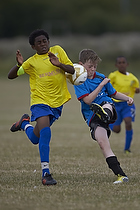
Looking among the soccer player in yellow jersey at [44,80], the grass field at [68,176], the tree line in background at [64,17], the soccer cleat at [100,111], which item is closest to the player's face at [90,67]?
the soccer player in yellow jersey at [44,80]

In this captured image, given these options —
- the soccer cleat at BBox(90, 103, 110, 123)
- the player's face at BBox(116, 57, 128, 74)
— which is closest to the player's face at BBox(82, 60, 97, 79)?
the soccer cleat at BBox(90, 103, 110, 123)

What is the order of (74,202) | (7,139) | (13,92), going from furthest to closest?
(13,92), (7,139), (74,202)

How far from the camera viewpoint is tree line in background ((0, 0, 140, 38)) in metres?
62.5

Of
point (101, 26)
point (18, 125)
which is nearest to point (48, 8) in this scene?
point (101, 26)

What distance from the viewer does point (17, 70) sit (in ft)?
18.6

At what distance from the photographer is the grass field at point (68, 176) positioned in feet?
14.4

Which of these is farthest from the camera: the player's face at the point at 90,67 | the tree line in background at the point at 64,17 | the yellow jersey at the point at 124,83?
the tree line in background at the point at 64,17

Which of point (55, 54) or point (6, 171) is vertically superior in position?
point (55, 54)

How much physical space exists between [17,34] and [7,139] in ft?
171

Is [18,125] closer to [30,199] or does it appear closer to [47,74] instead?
[47,74]

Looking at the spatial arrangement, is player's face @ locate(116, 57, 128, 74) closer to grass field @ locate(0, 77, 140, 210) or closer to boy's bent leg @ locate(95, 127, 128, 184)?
grass field @ locate(0, 77, 140, 210)

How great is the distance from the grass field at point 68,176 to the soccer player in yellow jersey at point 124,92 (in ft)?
1.37

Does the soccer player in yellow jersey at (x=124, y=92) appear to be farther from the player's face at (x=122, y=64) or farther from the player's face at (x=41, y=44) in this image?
the player's face at (x=41, y=44)

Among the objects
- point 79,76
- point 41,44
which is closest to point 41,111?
point 79,76
